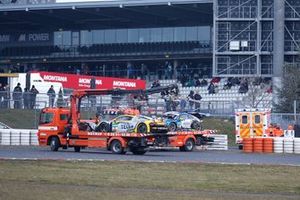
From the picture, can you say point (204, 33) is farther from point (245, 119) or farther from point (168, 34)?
point (245, 119)

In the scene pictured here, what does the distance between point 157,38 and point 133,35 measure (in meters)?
2.26

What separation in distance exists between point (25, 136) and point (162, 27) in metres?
34.6

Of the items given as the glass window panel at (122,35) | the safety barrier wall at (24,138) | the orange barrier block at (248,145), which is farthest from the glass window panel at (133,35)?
the orange barrier block at (248,145)

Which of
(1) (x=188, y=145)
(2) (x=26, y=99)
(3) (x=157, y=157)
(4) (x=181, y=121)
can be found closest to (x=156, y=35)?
(2) (x=26, y=99)

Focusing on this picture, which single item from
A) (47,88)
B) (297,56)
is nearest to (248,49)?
(297,56)

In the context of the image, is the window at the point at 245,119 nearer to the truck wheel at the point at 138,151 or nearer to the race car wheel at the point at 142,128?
the race car wheel at the point at 142,128

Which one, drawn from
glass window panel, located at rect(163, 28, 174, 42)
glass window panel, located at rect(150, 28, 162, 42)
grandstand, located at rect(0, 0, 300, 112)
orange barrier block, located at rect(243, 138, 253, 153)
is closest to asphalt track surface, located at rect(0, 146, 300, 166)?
orange barrier block, located at rect(243, 138, 253, 153)

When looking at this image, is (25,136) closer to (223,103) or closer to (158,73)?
(223,103)

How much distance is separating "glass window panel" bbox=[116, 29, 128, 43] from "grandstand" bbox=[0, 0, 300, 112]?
0.29 feet

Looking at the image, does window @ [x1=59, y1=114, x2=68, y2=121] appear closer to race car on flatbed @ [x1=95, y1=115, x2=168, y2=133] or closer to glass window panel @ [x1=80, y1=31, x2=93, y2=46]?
race car on flatbed @ [x1=95, y1=115, x2=168, y2=133]

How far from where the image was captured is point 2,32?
275 feet

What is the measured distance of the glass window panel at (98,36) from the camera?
79938mm

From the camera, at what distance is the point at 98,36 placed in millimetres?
80188

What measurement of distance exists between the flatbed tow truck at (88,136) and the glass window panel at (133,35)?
35.6 m
